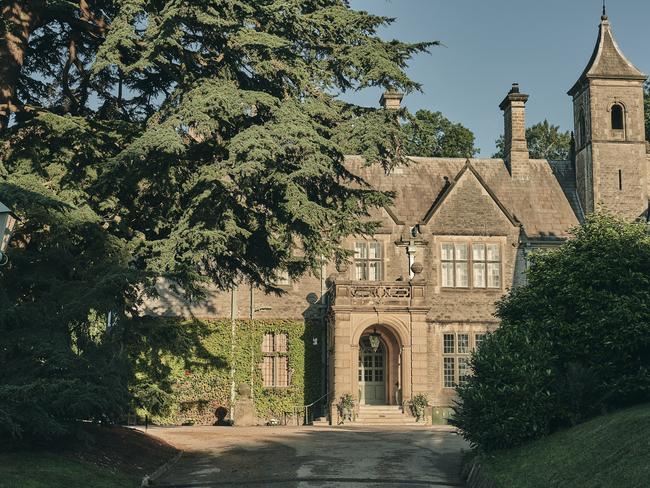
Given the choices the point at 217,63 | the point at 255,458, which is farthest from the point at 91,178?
the point at 255,458

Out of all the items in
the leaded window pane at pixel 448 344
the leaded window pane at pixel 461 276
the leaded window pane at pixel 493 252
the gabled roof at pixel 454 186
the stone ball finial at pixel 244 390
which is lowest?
the stone ball finial at pixel 244 390

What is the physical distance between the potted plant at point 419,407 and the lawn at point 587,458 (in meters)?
14.8

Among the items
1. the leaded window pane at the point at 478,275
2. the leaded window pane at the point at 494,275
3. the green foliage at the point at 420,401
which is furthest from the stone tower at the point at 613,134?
the green foliage at the point at 420,401

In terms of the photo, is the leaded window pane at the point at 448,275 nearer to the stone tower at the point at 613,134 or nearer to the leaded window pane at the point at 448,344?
the leaded window pane at the point at 448,344

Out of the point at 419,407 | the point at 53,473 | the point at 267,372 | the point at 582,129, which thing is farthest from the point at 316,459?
the point at 582,129

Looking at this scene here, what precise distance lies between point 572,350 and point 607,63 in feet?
70.9

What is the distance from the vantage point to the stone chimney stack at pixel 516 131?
123 feet

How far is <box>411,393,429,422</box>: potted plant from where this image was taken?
31.4m

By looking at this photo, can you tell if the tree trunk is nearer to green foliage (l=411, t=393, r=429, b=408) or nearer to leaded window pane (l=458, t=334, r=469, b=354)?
green foliage (l=411, t=393, r=429, b=408)

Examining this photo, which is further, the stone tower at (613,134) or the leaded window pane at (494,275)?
the stone tower at (613,134)

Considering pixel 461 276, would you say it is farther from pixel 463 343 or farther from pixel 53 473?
pixel 53 473

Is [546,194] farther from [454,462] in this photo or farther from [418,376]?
[454,462]

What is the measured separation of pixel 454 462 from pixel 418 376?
12.5 meters

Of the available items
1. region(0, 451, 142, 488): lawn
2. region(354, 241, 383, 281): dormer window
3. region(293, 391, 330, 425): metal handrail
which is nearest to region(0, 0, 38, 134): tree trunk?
region(0, 451, 142, 488): lawn
